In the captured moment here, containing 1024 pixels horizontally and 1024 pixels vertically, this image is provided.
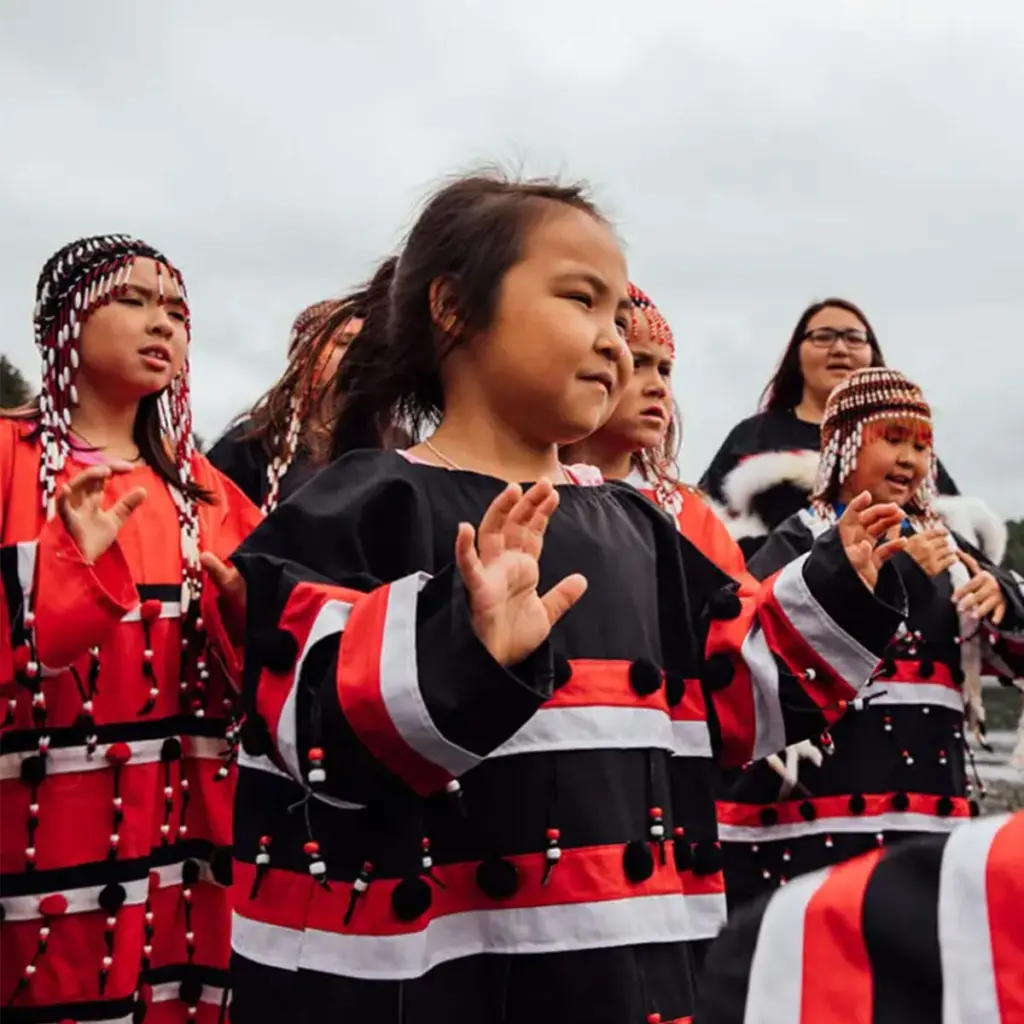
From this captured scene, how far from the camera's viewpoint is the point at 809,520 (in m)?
3.40

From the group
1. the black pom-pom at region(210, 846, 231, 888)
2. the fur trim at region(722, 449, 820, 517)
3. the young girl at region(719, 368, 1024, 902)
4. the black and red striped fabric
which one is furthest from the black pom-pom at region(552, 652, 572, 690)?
the fur trim at region(722, 449, 820, 517)

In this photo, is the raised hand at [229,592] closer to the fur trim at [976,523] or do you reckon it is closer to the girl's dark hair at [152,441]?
the girl's dark hair at [152,441]

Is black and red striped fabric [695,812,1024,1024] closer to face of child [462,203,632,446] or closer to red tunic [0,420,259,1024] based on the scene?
face of child [462,203,632,446]

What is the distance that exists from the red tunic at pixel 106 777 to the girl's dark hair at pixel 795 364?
8.68 ft

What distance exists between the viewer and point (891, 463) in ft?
11.1

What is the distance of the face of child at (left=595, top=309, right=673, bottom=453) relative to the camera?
3.11 meters

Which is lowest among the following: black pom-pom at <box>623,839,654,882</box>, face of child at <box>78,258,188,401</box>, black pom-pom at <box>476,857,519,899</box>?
black pom-pom at <box>476,857,519,899</box>

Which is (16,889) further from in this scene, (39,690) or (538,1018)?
(538,1018)

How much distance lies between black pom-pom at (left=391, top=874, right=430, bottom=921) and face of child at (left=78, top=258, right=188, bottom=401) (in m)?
1.46

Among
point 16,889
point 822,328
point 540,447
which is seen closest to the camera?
point 540,447

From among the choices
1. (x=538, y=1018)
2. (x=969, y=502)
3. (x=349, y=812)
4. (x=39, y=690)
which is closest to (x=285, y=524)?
(x=349, y=812)

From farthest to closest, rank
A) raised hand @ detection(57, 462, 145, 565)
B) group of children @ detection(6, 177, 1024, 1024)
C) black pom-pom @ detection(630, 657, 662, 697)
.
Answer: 1. raised hand @ detection(57, 462, 145, 565)
2. black pom-pom @ detection(630, 657, 662, 697)
3. group of children @ detection(6, 177, 1024, 1024)

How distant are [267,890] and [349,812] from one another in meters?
0.17

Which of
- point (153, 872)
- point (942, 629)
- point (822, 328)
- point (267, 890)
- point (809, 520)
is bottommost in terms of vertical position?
point (267, 890)
